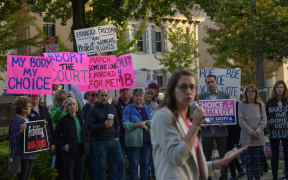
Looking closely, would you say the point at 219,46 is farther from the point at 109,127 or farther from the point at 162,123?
the point at 162,123

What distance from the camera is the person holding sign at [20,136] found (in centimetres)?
933

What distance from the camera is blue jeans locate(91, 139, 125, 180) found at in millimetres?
10664

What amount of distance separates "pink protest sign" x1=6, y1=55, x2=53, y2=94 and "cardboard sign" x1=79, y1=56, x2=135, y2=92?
1.31 metres

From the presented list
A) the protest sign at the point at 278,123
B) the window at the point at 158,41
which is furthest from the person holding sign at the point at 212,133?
the window at the point at 158,41

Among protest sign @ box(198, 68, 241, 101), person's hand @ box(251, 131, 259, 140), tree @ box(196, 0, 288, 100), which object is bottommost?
person's hand @ box(251, 131, 259, 140)

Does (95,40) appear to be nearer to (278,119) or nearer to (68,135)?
(68,135)

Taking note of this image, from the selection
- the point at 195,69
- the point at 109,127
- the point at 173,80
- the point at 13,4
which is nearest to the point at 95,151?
the point at 109,127

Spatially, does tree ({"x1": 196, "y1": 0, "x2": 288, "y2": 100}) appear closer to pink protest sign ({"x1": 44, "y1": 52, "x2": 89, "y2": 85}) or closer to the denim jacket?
pink protest sign ({"x1": 44, "y1": 52, "x2": 89, "y2": 85})

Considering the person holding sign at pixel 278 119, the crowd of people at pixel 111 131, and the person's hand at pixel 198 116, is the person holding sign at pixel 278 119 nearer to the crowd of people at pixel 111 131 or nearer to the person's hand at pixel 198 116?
the crowd of people at pixel 111 131

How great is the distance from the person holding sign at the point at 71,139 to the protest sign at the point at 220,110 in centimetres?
235

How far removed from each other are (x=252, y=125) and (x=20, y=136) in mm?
4115

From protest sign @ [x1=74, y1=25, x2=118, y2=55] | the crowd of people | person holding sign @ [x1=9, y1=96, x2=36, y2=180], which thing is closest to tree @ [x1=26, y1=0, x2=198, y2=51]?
protest sign @ [x1=74, y1=25, x2=118, y2=55]

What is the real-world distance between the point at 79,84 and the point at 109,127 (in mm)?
2822

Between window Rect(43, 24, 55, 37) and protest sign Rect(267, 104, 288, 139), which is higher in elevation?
window Rect(43, 24, 55, 37)
